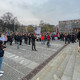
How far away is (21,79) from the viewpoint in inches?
119

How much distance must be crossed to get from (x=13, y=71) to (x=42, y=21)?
4870 cm

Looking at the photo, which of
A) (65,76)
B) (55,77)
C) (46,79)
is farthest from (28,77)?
(65,76)

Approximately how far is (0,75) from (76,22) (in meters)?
56.8

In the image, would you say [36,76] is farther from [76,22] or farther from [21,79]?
[76,22]

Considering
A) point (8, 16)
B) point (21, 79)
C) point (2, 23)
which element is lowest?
point (21, 79)

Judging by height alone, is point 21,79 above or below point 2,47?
below

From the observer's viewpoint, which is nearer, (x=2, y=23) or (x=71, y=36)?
(x=71, y=36)

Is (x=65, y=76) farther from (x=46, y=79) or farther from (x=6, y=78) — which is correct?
(x=6, y=78)

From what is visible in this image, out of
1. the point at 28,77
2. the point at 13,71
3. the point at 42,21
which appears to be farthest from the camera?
the point at 42,21

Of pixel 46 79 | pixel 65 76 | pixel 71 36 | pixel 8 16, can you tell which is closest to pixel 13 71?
pixel 46 79

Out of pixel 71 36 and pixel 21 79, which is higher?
pixel 71 36

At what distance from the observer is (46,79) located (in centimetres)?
299

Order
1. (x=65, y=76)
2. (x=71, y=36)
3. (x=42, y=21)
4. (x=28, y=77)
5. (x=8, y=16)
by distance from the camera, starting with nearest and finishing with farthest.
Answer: (x=65, y=76)
(x=28, y=77)
(x=71, y=36)
(x=8, y=16)
(x=42, y=21)

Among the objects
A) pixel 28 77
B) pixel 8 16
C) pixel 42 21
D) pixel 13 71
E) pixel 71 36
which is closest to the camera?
pixel 28 77
